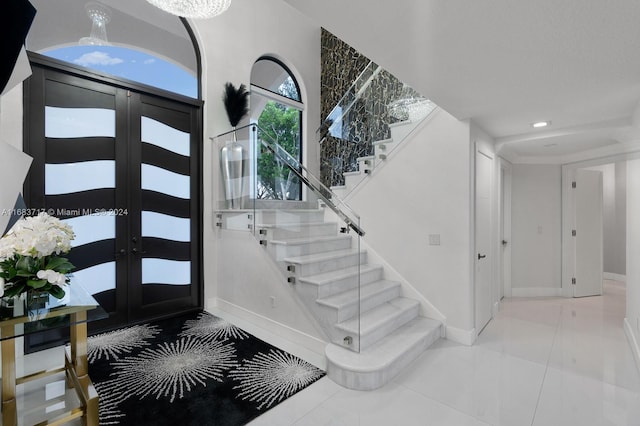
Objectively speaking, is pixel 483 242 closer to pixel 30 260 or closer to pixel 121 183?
pixel 30 260

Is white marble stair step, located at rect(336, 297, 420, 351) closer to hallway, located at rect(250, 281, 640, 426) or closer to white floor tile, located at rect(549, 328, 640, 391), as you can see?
hallway, located at rect(250, 281, 640, 426)

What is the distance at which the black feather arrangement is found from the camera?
4.78 meters

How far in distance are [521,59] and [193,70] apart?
425 centimetres

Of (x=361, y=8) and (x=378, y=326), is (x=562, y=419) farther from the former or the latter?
(x=361, y=8)

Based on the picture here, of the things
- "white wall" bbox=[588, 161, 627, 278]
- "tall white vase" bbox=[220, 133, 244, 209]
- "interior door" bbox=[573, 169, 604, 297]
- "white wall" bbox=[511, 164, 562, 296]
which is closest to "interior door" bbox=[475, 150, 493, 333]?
"white wall" bbox=[511, 164, 562, 296]

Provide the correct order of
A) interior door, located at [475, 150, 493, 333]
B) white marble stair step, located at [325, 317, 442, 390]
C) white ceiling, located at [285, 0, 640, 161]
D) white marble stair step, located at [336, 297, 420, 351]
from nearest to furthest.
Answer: white ceiling, located at [285, 0, 640, 161] → white marble stair step, located at [325, 317, 442, 390] → white marble stair step, located at [336, 297, 420, 351] → interior door, located at [475, 150, 493, 333]

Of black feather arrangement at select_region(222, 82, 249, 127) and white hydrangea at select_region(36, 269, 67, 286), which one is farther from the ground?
black feather arrangement at select_region(222, 82, 249, 127)

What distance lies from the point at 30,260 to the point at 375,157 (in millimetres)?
3617

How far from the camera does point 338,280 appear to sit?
3.34m

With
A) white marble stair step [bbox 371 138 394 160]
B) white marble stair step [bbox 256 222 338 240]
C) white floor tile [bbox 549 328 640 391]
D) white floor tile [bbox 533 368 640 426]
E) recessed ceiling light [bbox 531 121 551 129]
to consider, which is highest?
recessed ceiling light [bbox 531 121 551 129]

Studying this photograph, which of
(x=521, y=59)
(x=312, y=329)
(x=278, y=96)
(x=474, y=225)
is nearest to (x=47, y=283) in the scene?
(x=312, y=329)

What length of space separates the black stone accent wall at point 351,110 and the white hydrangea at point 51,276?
371 centimetres

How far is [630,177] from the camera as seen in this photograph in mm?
3357

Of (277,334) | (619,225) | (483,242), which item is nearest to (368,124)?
(483,242)
